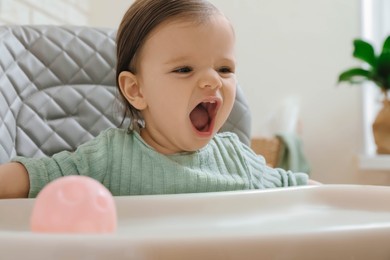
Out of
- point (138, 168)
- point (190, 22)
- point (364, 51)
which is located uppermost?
point (190, 22)

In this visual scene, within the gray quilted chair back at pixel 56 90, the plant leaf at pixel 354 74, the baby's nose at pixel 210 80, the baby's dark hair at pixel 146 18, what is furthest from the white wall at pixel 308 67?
the baby's nose at pixel 210 80

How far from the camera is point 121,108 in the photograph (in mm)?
1173

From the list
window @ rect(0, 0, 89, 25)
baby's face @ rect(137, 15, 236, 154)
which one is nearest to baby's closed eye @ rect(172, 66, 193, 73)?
baby's face @ rect(137, 15, 236, 154)

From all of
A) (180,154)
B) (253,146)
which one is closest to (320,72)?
(253,146)

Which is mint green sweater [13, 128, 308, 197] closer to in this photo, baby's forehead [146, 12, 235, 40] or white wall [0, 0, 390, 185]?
baby's forehead [146, 12, 235, 40]

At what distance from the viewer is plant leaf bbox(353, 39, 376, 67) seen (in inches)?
93.8

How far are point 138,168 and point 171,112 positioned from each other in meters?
0.10

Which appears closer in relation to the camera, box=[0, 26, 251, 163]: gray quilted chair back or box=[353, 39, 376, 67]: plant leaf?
box=[0, 26, 251, 163]: gray quilted chair back

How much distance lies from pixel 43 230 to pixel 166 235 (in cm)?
15

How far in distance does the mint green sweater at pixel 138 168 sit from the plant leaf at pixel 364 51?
1637 mm

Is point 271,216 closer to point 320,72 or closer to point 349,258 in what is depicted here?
point 349,258

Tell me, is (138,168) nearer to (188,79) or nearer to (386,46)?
(188,79)

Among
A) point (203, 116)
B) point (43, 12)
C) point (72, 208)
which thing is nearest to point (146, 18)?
point (203, 116)

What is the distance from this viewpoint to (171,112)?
34.3 inches
